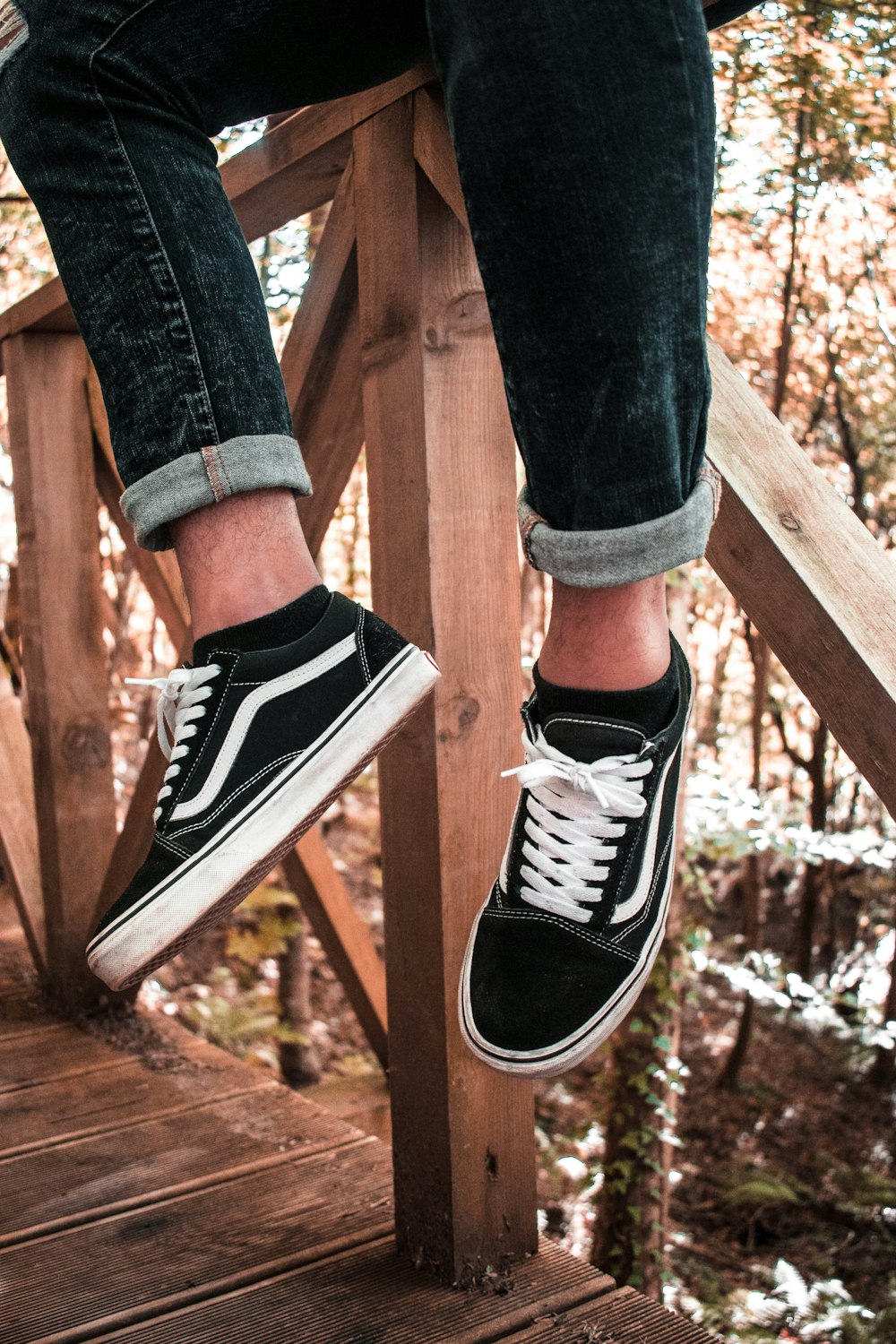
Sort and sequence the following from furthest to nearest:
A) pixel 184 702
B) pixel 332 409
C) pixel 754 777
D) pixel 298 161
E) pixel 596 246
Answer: pixel 754 777, pixel 332 409, pixel 298 161, pixel 184 702, pixel 596 246

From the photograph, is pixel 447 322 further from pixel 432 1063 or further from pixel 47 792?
pixel 47 792

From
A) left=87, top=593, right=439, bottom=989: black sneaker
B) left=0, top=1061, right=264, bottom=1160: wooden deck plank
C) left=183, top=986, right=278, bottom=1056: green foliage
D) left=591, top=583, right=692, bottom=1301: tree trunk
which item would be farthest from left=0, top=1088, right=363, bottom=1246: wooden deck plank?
left=183, top=986, right=278, bottom=1056: green foliage

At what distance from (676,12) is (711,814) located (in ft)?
8.36

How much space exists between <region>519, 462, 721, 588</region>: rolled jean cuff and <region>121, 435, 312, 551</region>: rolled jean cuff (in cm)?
23

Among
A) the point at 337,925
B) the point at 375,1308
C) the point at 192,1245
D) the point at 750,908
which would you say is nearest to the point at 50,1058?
the point at 337,925

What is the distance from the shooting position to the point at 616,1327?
1067mm

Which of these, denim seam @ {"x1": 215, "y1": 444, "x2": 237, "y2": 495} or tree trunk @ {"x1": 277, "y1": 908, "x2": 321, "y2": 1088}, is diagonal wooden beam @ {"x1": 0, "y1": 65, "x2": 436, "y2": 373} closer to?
denim seam @ {"x1": 215, "y1": 444, "x2": 237, "y2": 495}

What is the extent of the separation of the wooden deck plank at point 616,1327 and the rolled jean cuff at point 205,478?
88 centimetres

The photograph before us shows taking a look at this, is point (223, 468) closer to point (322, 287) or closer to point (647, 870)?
point (647, 870)

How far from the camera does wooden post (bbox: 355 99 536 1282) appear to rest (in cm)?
115

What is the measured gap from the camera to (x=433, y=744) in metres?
1.15

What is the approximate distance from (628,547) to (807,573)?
0.16 m

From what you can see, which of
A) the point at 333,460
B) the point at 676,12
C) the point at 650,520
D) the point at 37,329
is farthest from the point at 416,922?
the point at 37,329

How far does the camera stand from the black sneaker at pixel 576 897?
34.5 inches
